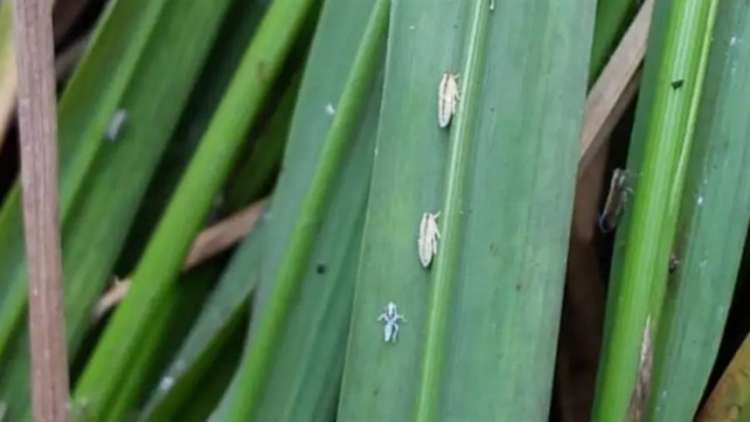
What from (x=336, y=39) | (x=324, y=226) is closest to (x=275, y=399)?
(x=324, y=226)

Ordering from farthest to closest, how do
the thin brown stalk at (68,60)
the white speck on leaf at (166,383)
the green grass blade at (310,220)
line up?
the thin brown stalk at (68,60), the white speck on leaf at (166,383), the green grass blade at (310,220)

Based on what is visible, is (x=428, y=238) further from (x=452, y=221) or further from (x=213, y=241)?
(x=213, y=241)

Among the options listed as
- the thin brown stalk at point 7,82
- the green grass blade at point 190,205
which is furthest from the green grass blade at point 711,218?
the thin brown stalk at point 7,82

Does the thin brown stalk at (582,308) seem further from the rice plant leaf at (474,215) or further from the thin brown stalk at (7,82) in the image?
the thin brown stalk at (7,82)

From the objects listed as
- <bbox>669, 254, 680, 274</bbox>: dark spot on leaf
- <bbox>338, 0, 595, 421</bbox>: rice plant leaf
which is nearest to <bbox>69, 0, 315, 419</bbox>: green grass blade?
<bbox>338, 0, 595, 421</bbox>: rice plant leaf

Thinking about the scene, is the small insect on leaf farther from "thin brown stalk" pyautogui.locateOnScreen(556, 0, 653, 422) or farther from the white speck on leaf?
the white speck on leaf

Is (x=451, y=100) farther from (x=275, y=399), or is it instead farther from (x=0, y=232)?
(x=0, y=232)
